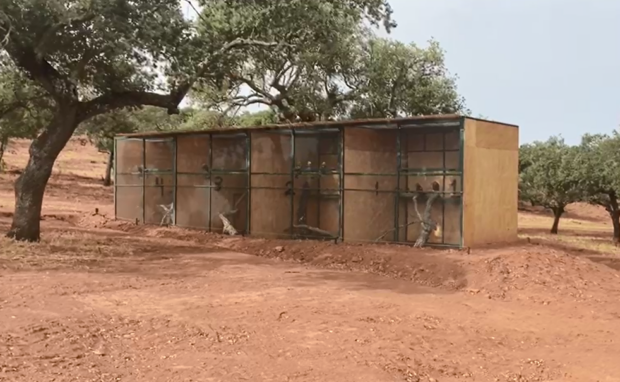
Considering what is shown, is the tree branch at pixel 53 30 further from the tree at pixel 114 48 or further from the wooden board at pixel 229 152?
the wooden board at pixel 229 152

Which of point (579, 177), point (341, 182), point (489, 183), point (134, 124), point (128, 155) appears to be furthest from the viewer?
point (134, 124)

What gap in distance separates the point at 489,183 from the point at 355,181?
3.25 meters

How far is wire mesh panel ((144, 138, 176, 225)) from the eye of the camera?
65.0ft

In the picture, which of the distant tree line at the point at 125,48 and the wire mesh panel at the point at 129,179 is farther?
the wire mesh panel at the point at 129,179

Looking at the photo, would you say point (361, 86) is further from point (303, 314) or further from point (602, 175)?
point (303, 314)

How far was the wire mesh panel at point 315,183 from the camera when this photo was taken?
16.6 m

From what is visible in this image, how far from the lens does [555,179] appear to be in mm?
25234

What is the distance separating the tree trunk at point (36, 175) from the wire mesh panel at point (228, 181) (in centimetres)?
523

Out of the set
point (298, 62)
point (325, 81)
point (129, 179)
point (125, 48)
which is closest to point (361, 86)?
point (325, 81)

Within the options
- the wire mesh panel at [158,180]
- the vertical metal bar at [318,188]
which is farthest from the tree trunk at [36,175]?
the vertical metal bar at [318,188]

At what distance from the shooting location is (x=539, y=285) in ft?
34.7

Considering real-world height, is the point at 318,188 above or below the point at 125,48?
below

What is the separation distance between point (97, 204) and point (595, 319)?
24.7 meters

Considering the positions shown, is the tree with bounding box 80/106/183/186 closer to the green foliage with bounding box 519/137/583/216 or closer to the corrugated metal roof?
the corrugated metal roof
